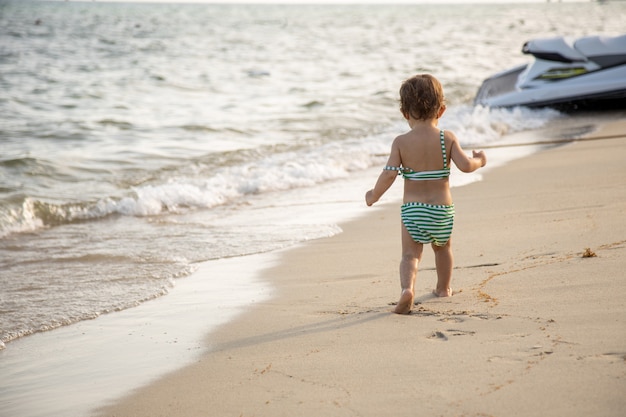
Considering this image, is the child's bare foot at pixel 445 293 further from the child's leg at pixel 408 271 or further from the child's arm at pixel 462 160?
the child's arm at pixel 462 160

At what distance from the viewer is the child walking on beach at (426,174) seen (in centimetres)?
384

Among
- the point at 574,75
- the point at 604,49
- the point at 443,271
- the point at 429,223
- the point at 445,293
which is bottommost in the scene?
the point at 445,293

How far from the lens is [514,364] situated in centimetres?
280

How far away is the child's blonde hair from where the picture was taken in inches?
149

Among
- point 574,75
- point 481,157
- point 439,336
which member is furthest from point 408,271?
point 574,75

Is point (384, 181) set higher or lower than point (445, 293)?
higher

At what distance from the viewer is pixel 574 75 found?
10.8 m

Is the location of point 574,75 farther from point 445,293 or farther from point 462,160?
point 445,293

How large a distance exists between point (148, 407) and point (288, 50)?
2900 cm

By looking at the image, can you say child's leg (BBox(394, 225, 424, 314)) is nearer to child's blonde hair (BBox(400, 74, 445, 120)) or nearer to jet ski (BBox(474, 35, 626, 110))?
child's blonde hair (BBox(400, 74, 445, 120))

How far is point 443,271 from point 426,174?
51 cm

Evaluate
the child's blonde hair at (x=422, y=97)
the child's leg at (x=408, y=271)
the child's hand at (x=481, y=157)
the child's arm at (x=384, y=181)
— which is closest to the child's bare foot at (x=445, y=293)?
the child's leg at (x=408, y=271)

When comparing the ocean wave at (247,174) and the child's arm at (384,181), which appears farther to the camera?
the ocean wave at (247,174)

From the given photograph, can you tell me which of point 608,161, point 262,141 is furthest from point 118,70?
point 608,161
